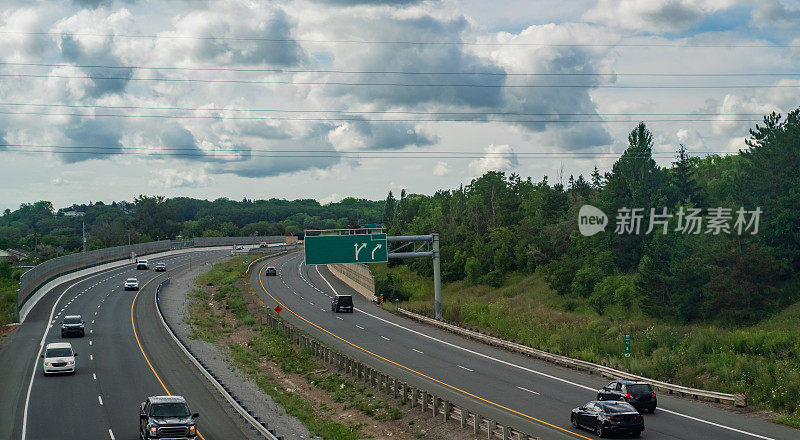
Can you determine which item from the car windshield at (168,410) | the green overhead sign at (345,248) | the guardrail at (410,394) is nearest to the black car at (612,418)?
the guardrail at (410,394)

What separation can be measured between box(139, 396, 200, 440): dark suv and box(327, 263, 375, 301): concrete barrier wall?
2288 inches

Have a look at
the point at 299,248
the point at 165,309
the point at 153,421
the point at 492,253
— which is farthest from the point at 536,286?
the point at 299,248

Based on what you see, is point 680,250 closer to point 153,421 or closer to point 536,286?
point 536,286

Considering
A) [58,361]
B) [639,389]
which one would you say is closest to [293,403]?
[58,361]

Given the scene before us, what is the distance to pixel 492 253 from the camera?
3999 inches

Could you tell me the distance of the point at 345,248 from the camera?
6106 centimetres

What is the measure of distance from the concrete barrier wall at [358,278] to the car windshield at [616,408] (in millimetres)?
56310

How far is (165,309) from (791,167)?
61682 mm

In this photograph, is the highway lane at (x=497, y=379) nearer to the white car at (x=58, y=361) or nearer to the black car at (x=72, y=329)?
the black car at (x=72, y=329)

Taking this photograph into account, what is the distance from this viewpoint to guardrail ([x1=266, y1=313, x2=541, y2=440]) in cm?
2809

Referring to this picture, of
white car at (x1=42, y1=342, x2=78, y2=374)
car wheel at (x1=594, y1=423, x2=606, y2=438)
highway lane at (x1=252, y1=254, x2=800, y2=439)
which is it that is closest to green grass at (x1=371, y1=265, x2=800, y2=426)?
highway lane at (x1=252, y1=254, x2=800, y2=439)

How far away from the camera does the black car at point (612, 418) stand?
27703mm

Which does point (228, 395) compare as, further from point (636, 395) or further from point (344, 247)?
point (344, 247)

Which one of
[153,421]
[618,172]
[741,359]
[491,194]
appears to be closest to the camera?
[153,421]
